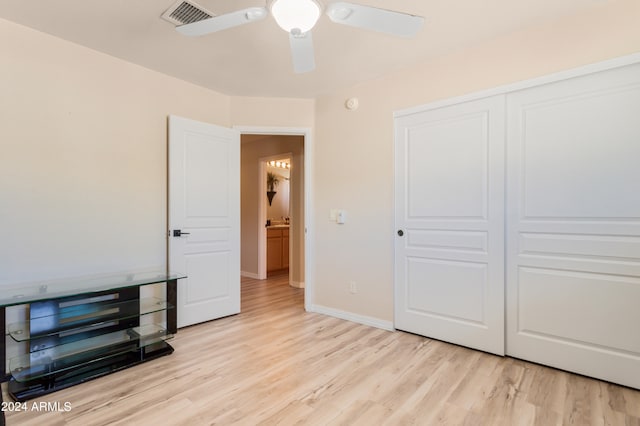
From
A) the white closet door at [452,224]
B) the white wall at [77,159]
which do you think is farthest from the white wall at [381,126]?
the white wall at [77,159]

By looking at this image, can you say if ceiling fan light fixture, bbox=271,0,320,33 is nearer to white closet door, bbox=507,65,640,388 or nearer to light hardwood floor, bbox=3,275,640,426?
white closet door, bbox=507,65,640,388

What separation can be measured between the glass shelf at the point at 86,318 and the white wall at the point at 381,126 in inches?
67.1

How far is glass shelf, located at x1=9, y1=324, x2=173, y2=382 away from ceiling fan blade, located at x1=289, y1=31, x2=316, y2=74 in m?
2.31

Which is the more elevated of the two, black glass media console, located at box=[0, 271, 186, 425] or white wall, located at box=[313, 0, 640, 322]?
white wall, located at box=[313, 0, 640, 322]

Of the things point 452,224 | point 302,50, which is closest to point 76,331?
point 302,50

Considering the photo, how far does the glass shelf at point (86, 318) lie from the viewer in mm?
2174

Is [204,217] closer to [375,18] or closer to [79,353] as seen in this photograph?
[79,353]

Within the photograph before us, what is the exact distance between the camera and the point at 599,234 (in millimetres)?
2131

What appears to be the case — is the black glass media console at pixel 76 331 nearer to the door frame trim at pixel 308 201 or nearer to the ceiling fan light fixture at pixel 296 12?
the door frame trim at pixel 308 201

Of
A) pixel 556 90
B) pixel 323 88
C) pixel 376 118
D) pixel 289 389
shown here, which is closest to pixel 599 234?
pixel 556 90

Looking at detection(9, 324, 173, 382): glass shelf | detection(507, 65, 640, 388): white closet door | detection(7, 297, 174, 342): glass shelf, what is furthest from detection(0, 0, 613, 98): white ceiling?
detection(9, 324, 173, 382): glass shelf

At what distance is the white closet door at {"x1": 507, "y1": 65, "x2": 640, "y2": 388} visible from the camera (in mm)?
2039

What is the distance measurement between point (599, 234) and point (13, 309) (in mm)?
4023

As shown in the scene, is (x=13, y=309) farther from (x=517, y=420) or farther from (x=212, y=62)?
(x=517, y=420)
